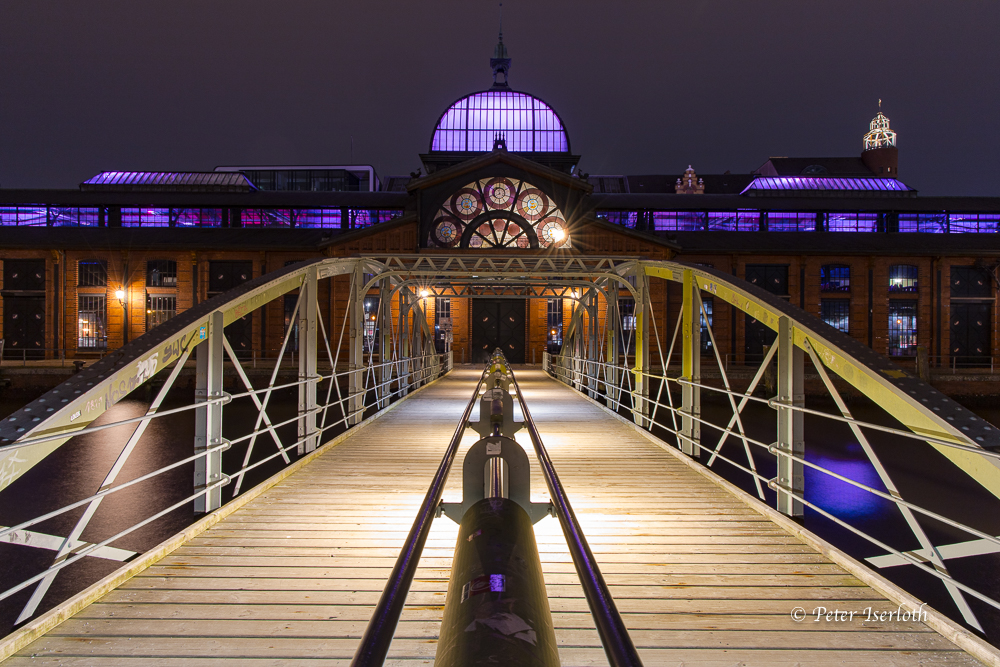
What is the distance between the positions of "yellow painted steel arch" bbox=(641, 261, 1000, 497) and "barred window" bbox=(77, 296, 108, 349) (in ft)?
106

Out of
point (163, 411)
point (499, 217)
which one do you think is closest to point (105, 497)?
point (163, 411)

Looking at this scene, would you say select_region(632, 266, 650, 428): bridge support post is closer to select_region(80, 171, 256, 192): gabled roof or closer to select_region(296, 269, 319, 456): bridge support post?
select_region(296, 269, 319, 456): bridge support post

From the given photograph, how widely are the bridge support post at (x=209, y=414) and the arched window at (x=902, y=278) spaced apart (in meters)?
32.8

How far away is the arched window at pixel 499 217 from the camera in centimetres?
2742

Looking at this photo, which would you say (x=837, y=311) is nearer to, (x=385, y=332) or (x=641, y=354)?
(x=641, y=354)

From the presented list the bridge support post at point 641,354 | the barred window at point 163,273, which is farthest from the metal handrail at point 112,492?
the barred window at point 163,273

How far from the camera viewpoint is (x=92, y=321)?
99.3 ft

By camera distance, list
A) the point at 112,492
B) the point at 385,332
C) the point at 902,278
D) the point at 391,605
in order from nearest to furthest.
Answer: the point at 391,605, the point at 112,492, the point at 385,332, the point at 902,278

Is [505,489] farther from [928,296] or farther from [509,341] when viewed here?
[928,296]

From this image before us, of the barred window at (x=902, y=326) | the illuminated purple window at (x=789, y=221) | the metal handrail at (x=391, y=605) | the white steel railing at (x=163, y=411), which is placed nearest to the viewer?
the metal handrail at (x=391, y=605)

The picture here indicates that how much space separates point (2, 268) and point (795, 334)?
36.3 m

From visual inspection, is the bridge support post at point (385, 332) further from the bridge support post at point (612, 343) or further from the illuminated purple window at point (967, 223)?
the illuminated purple window at point (967, 223)

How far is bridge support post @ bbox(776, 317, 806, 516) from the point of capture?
17.7ft

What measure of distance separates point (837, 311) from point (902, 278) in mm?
3609
